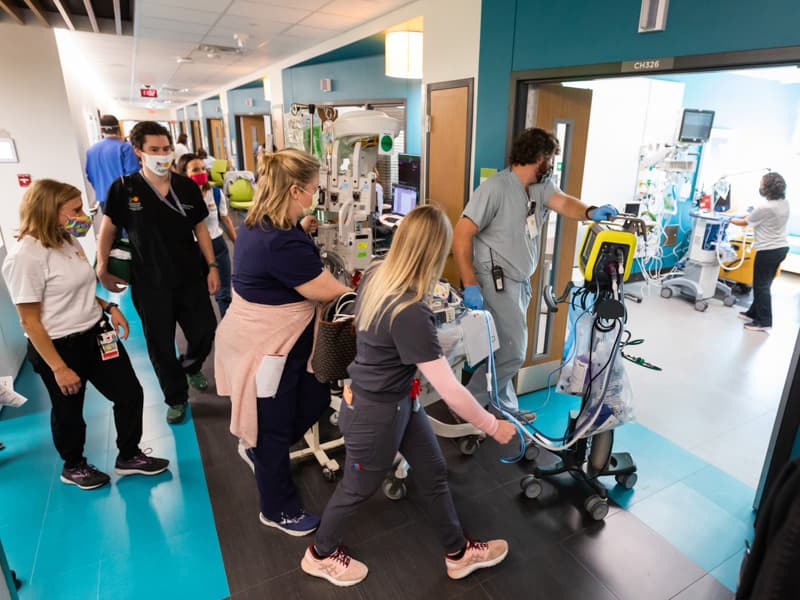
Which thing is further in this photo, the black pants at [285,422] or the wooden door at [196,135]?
the wooden door at [196,135]

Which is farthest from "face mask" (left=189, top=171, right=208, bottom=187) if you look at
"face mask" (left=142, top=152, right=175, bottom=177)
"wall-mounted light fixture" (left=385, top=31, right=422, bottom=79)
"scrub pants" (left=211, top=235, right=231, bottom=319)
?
"wall-mounted light fixture" (left=385, top=31, right=422, bottom=79)

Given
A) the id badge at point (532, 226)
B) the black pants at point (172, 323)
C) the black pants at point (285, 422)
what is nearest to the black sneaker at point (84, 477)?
the black pants at point (172, 323)

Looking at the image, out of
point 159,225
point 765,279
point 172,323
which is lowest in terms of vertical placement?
point 765,279

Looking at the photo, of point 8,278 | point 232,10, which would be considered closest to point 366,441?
point 8,278

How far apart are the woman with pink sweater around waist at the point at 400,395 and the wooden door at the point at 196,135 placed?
60.3ft

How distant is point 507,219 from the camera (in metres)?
2.71

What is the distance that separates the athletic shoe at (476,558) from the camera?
1.96 meters

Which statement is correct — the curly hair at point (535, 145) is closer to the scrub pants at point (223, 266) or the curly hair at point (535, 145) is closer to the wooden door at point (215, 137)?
the scrub pants at point (223, 266)

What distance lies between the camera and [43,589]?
1907mm

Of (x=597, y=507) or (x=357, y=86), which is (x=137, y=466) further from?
(x=357, y=86)

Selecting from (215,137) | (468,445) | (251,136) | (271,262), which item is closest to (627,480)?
(468,445)

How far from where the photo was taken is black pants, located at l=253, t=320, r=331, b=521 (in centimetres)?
197

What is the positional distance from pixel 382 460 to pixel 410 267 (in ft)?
2.30

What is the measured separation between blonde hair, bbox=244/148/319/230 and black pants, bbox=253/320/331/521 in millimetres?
473
